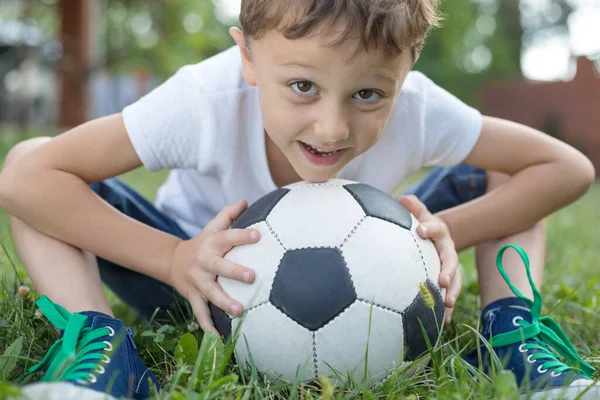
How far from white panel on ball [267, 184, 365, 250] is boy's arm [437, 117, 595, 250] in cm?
63

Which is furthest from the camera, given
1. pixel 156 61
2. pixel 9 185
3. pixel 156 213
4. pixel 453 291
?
pixel 156 61

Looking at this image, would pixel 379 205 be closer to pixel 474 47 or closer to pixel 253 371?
pixel 253 371

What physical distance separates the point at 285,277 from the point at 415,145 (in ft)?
2.55

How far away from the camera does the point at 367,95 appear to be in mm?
1661

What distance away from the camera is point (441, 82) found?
1798cm

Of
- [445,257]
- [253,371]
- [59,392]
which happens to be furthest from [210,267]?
[445,257]

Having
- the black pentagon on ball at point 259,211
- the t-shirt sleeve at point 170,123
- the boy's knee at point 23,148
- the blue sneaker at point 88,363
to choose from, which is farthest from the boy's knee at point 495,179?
the boy's knee at point 23,148

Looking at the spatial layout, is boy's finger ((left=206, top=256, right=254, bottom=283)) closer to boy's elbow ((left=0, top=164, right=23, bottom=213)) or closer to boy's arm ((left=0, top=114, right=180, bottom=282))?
boy's arm ((left=0, top=114, right=180, bottom=282))

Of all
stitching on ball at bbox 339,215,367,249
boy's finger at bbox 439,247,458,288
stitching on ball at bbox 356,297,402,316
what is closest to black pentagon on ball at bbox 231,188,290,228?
stitching on ball at bbox 339,215,367,249

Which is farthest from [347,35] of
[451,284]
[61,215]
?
[61,215]

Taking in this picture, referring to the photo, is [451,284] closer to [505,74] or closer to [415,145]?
[415,145]

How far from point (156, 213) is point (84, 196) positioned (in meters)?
0.41

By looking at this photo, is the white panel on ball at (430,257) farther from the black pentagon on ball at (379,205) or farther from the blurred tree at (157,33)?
the blurred tree at (157,33)

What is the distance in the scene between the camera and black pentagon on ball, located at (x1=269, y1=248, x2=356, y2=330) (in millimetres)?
1473
